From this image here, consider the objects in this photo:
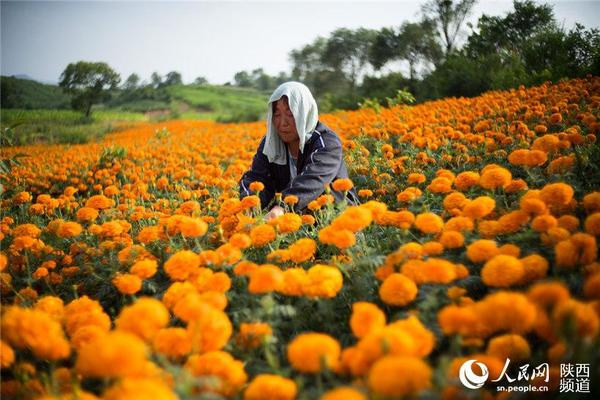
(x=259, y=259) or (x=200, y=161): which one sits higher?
(x=200, y=161)

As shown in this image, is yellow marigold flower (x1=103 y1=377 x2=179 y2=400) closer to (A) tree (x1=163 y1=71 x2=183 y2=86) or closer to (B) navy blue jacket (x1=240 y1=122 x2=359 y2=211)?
(B) navy blue jacket (x1=240 y1=122 x2=359 y2=211)

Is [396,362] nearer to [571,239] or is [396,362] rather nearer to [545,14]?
[571,239]

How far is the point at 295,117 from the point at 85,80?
2395 centimetres

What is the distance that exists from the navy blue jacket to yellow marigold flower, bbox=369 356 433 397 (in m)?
2.07

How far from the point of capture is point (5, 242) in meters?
2.89

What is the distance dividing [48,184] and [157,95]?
3223cm

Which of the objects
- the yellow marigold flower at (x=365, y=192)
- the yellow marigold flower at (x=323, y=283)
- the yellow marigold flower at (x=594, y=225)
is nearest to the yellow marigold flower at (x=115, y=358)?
the yellow marigold flower at (x=323, y=283)

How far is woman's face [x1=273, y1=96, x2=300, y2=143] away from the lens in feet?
11.6

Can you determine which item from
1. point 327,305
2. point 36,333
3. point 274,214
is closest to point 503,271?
point 327,305

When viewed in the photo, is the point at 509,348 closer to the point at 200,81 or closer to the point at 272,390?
the point at 272,390

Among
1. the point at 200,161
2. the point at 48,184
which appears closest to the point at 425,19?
the point at 200,161

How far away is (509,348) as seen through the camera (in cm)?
111

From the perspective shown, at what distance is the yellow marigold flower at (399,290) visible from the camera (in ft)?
4.23

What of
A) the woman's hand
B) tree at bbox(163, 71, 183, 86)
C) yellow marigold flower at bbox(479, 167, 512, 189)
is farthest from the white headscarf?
tree at bbox(163, 71, 183, 86)
